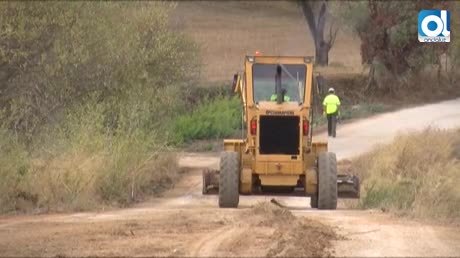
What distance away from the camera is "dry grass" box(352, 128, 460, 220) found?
18719 millimetres

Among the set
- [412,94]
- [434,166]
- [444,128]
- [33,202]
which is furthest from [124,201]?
[412,94]

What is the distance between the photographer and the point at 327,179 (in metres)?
19.2

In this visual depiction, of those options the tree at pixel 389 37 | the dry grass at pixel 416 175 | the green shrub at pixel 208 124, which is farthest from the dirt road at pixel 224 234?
the tree at pixel 389 37

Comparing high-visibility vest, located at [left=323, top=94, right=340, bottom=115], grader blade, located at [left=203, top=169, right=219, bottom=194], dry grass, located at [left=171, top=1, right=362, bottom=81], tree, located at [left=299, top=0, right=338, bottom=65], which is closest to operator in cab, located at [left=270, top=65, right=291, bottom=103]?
grader blade, located at [left=203, top=169, right=219, bottom=194]

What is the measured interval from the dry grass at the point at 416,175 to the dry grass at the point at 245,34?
1686cm

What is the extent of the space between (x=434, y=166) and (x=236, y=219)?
10.8 metres

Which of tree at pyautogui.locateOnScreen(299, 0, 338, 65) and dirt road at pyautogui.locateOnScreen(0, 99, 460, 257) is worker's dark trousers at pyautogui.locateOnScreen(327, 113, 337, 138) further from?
tree at pyautogui.locateOnScreen(299, 0, 338, 65)

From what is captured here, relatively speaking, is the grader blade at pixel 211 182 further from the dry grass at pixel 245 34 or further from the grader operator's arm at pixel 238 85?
the dry grass at pixel 245 34

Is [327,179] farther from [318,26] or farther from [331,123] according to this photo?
[318,26]

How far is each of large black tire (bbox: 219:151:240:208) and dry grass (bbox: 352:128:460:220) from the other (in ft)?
9.10

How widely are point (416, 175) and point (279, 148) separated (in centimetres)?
619

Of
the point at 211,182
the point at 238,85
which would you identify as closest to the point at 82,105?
the point at 238,85

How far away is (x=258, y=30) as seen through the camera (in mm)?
78812

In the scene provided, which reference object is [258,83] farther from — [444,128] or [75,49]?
[444,128]
